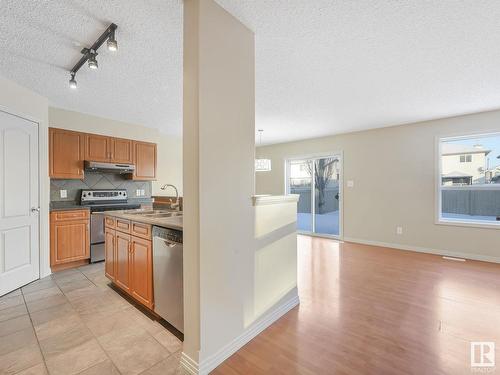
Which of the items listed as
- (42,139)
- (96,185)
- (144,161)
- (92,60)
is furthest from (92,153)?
(92,60)

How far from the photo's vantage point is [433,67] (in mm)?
2445

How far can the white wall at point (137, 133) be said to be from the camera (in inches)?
149

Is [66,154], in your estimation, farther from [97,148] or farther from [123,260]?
[123,260]

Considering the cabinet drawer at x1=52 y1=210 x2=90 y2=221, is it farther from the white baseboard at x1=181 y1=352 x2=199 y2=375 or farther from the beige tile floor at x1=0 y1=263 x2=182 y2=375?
the white baseboard at x1=181 y1=352 x2=199 y2=375

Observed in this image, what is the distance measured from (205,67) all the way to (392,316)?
266cm

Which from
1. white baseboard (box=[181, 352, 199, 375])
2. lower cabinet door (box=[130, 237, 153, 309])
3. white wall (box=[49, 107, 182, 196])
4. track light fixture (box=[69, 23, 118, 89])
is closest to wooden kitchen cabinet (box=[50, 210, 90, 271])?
white wall (box=[49, 107, 182, 196])

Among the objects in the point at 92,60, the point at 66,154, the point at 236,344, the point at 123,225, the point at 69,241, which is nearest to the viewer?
the point at 236,344

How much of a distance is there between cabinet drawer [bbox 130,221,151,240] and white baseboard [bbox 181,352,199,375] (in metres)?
1.00

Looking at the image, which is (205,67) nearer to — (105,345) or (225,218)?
(225,218)

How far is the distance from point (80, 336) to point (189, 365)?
3.50 ft

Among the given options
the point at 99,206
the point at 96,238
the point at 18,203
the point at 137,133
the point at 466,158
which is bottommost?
the point at 96,238

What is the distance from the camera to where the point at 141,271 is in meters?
2.24

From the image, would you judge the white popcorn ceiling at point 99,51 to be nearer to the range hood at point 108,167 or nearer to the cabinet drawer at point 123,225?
the range hood at point 108,167

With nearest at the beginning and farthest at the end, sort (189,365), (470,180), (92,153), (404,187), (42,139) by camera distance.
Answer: (189,365) < (42,139) < (92,153) < (470,180) < (404,187)
